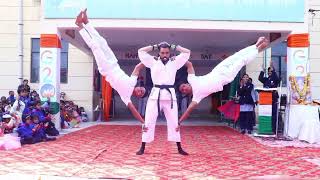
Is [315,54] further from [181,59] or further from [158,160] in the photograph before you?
[158,160]

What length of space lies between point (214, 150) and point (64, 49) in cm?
886

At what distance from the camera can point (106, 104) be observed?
578 inches

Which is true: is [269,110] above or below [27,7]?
below

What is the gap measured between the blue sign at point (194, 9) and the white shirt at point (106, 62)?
3527 millimetres

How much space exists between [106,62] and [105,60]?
1.4 inches

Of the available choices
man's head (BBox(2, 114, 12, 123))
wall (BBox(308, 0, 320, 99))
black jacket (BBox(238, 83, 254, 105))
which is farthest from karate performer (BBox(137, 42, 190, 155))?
wall (BBox(308, 0, 320, 99))

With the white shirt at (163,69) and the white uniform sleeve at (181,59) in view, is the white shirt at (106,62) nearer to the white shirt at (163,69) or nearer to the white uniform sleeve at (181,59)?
the white shirt at (163,69)

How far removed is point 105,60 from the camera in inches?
241

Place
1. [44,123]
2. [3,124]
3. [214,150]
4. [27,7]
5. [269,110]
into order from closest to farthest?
[214,150] → [3,124] → [44,123] → [269,110] → [27,7]

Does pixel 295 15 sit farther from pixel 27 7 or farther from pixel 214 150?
pixel 27 7

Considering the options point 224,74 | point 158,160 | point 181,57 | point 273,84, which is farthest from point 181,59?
point 273,84

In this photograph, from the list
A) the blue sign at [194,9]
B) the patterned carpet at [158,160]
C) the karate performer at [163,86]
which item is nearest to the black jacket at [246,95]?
the patterned carpet at [158,160]

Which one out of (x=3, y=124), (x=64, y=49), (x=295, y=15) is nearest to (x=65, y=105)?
(x=64, y=49)

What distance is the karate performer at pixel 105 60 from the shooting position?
603 centimetres
